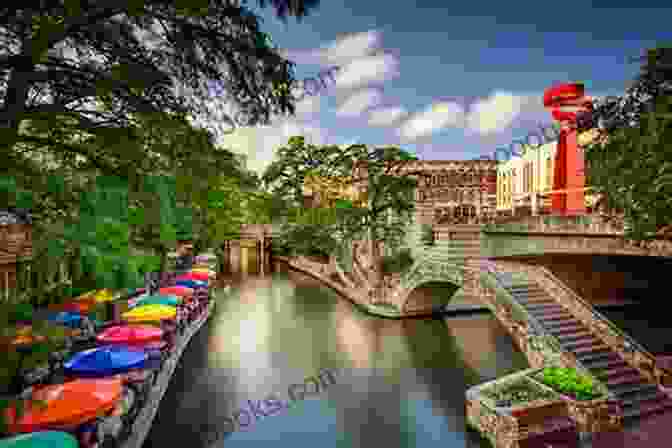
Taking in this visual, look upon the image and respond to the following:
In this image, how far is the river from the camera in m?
10.7

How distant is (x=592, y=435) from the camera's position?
30.1 feet

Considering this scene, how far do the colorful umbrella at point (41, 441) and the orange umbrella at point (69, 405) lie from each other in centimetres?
77

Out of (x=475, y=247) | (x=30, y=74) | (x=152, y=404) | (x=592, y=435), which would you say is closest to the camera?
(x=30, y=74)

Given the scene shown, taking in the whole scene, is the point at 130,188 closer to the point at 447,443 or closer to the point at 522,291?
the point at 447,443

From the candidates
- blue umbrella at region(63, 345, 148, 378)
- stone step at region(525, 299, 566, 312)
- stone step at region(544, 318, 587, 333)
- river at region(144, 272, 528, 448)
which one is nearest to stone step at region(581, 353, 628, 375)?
stone step at region(544, 318, 587, 333)

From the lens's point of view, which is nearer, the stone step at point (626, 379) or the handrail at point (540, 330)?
the handrail at point (540, 330)

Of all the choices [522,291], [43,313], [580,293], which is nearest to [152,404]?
[43,313]

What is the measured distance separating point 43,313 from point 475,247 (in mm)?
17107

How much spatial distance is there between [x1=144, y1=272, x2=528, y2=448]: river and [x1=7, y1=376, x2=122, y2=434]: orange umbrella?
9.49 ft

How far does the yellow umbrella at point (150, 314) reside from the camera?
1495 cm

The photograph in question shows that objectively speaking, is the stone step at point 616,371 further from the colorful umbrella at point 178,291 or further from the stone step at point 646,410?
the colorful umbrella at point 178,291

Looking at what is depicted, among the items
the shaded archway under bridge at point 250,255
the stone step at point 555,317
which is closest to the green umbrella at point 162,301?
the stone step at point 555,317

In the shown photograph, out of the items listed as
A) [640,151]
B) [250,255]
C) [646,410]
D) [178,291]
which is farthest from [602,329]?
[250,255]

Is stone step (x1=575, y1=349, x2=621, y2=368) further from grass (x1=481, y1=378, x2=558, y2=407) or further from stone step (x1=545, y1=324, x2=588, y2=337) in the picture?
grass (x1=481, y1=378, x2=558, y2=407)
